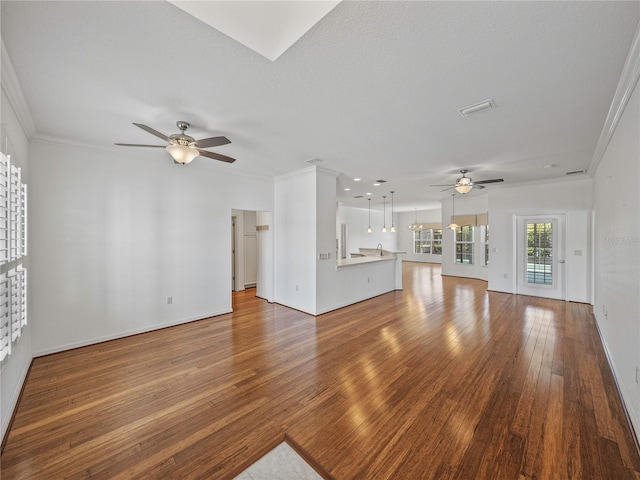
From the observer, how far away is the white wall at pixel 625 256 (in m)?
2.09

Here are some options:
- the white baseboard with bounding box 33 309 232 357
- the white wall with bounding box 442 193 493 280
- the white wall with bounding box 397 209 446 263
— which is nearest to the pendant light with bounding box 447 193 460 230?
the white wall with bounding box 442 193 493 280

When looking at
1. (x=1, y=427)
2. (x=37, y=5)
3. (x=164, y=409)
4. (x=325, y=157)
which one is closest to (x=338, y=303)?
(x=325, y=157)

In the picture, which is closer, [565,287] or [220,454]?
[220,454]

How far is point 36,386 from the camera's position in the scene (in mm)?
2645

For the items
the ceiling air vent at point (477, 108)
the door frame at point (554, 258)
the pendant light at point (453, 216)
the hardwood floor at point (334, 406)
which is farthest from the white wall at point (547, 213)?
the ceiling air vent at point (477, 108)

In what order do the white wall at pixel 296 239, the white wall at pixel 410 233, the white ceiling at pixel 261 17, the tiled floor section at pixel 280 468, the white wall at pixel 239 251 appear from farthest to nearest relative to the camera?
1. the white wall at pixel 410 233
2. the white wall at pixel 239 251
3. the white wall at pixel 296 239
4. the tiled floor section at pixel 280 468
5. the white ceiling at pixel 261 17

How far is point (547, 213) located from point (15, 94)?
8.96 meters

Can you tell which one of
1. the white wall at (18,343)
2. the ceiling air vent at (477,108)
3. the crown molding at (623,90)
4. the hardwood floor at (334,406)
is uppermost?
the ceiling air vent at (477,108)

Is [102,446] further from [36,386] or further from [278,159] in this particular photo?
[278,159]

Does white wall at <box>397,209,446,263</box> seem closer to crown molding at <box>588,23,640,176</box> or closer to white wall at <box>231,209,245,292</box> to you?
white wall at <box>231,209,245,292</box>

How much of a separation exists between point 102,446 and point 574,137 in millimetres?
5935

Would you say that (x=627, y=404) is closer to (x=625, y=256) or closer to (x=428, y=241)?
(x=625, y=256)

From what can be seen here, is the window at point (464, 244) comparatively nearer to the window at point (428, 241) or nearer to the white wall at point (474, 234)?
the white wall at point (474, 234)

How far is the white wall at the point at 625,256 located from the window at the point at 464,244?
6.30m
